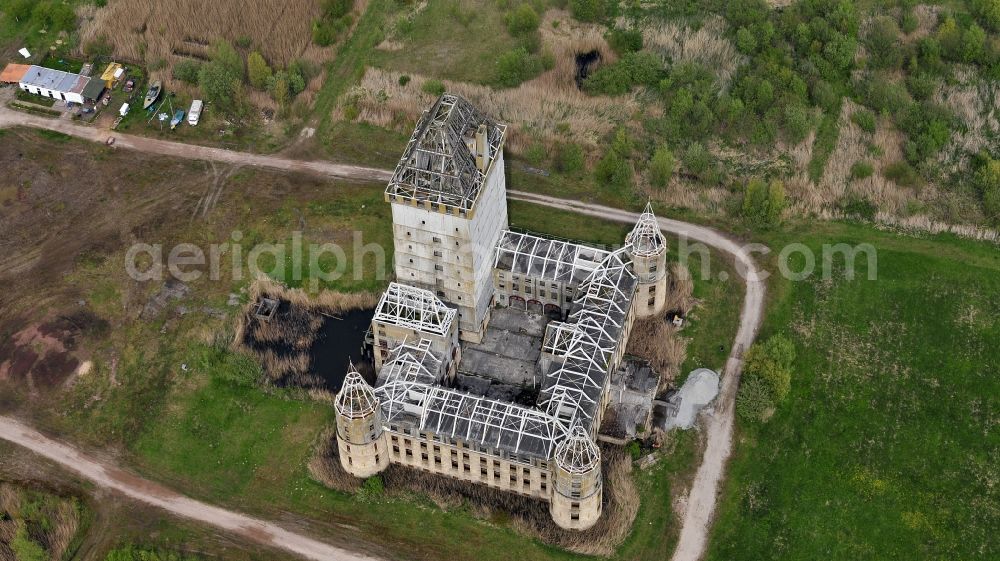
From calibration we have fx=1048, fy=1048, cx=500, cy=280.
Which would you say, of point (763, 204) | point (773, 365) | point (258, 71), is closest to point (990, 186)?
point (763, 204)

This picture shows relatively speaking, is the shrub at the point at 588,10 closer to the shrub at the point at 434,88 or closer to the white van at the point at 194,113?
the shrub at the point at 434,88

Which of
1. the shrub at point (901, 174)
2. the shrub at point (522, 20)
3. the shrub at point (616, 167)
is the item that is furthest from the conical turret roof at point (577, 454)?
the shrub at point (522, 20)

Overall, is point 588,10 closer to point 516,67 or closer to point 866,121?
point 516,67

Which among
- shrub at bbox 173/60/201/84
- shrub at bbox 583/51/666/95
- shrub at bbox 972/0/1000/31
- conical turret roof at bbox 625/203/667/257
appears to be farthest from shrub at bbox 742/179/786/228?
shrub at bbox 173/60/201/84

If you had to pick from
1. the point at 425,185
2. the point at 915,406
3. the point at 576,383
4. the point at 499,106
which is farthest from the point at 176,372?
the point at 915,406

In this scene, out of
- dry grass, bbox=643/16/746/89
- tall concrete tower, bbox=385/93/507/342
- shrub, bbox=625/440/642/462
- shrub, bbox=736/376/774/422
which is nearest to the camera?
tall concrete tower, bbox=385/93/507/342

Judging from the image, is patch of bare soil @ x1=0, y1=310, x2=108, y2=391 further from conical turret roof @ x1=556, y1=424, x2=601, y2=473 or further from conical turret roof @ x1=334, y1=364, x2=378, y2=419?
conical turret roof @ x1=556, y1=424, x2=601, y2=473

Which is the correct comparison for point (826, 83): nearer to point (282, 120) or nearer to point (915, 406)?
point (915, 406)
